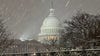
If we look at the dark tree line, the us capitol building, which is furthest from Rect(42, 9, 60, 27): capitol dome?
the dark tree line

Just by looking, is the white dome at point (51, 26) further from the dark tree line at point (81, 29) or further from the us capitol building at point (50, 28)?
the dark tree line at point (81, 29)

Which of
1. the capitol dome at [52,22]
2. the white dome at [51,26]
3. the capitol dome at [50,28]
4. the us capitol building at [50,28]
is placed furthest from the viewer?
the capitol dome at [52,22]

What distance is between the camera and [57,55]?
2211 cm

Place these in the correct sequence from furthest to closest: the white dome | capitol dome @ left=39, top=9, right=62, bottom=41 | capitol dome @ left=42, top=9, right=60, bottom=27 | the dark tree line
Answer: capitol dome @ left=42, top=9, right=60, bottom=27 → the white dome → capitol dome @ left=39, top=9, right=62, bottom=41 → the dark tree line

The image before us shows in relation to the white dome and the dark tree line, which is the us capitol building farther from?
the dark tree line

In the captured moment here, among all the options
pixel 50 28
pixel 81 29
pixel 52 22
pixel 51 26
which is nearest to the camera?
pixel 81 29

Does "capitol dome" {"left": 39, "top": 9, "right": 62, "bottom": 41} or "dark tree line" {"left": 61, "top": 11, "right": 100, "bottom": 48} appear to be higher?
"capitol dome" {"left": 39, "top": 9, "right": 62, "bottom": 41}

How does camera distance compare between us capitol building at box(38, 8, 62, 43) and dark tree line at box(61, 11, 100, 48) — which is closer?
dark tree line at box(61, 11, 100, 48)

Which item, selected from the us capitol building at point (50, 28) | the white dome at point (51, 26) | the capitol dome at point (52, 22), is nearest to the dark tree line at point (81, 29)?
the us capitol building at point (50, 28)

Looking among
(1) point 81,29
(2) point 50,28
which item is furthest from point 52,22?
(1) point 81,29

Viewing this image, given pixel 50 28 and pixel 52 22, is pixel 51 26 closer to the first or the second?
pixel 50 28

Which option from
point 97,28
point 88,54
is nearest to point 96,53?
point 88,54

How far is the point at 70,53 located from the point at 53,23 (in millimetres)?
115630

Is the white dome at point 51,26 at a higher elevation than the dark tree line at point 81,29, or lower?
higher
